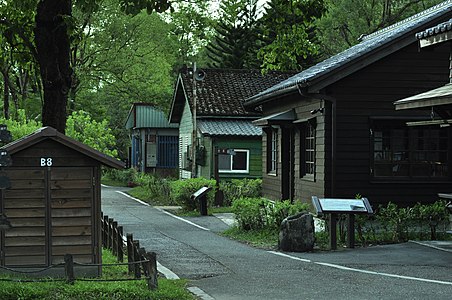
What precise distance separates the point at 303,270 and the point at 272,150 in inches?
619

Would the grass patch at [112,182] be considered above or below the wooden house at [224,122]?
below

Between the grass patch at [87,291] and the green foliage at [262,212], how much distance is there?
8.08m

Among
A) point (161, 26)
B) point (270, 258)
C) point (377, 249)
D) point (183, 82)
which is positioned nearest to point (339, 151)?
point (377, 249)

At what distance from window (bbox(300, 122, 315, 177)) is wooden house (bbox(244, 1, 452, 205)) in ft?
4.04

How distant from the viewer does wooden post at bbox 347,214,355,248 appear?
17281mm

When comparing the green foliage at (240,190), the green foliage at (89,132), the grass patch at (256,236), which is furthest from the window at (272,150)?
the green foliage at (89,132)

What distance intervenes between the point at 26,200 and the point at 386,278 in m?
5.68

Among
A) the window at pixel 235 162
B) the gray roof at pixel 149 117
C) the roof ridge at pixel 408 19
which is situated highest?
the roof ridge at pixel 408 19

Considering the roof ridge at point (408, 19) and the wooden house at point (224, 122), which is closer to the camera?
the roof ridge at point (408, 19)

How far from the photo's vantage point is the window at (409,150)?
73.2 ft

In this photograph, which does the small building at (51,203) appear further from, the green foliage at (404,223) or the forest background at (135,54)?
the forest background at (135,54)

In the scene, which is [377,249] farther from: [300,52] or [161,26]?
[161,26]

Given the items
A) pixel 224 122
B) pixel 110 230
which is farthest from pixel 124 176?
pixel 110 230

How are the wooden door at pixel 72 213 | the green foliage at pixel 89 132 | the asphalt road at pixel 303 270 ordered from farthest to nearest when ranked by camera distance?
the green foliage at pixel 89 132 → the wooden door at pixel 72 213 → the asphalt road at pixel 303 270
